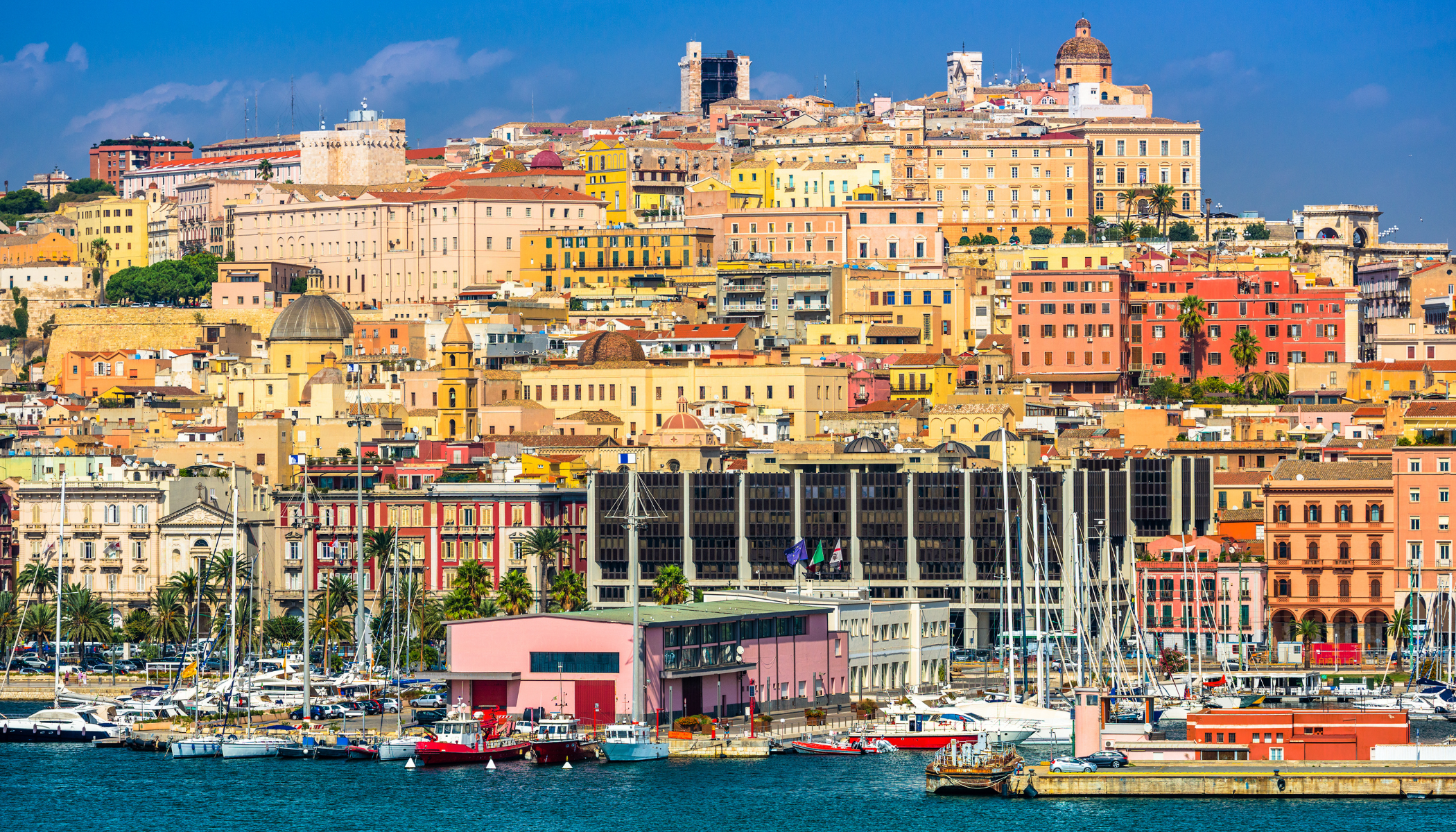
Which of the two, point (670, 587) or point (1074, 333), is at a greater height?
point (1074, 333)

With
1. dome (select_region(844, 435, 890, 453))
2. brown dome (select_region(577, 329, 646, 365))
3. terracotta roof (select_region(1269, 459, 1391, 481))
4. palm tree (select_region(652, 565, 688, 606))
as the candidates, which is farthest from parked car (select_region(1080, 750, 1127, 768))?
brown dome (select_region(577, 329, 646, 365))

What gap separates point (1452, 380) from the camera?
132250mm

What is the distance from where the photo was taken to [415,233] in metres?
181

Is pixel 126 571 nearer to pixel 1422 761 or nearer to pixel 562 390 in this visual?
pixel 562 390

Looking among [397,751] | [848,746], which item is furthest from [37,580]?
[848,746]

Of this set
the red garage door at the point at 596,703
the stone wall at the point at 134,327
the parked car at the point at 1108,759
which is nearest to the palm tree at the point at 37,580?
the red garage door at the point at 596,703

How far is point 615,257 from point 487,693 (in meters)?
84.7

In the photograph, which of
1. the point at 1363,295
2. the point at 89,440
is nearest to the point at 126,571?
the point at 89,440

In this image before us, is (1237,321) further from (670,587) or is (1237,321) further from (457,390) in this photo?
(670,587)

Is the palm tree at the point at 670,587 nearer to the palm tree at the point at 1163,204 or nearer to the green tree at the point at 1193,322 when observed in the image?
the green tree at the point at 1193,322

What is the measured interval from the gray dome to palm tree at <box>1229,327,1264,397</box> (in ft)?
160

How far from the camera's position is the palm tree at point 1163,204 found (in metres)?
173

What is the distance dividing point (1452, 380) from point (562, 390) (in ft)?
145

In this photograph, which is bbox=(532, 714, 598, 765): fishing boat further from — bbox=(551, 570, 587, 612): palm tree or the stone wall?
the stone wall
